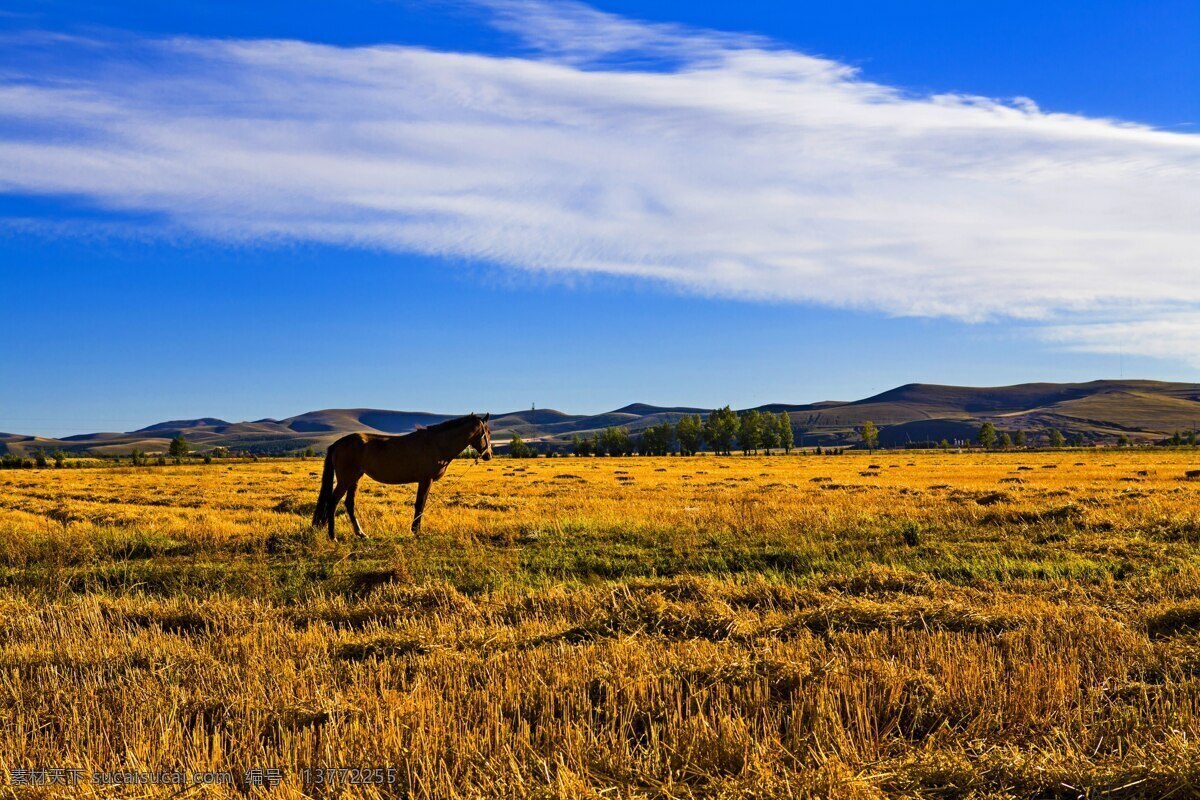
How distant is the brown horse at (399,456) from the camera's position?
1970 cm

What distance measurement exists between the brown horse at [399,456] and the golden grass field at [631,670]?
4.10 meters

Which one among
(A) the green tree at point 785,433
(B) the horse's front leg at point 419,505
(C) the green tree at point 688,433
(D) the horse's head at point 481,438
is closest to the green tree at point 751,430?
(A) the green tree at point 785,433

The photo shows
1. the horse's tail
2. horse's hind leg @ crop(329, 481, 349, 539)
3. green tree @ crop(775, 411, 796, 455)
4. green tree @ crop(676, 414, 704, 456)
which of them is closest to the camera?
horse's hind leg @ crop(329, 481, 349, 539)

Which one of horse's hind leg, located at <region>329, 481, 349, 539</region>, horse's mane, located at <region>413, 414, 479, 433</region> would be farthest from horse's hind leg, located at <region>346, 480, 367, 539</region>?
horse's mane, located at <region>413, 414, 479, 433</region>

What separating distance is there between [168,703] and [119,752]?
743 mm

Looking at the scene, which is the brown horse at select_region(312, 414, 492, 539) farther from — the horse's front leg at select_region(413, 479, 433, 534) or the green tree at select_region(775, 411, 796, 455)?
the green tree at select_region(775, 411, 796, 455)

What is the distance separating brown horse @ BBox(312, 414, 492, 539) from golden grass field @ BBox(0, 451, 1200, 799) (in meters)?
4.10

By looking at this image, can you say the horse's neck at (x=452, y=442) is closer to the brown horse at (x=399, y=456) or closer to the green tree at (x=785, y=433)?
the brown horse at (x=399, y=456)

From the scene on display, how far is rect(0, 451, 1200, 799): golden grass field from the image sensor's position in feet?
17.3

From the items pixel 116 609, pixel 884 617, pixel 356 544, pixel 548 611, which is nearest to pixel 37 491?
pixel 356 544

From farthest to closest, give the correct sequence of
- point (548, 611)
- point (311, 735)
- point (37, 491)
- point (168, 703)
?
1. point (37, 491)
2. point (548, 611)
3. point (168, 703)
4. point (311, 735)

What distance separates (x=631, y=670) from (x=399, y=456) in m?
14.1

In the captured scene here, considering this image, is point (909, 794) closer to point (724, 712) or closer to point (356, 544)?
point (724, 712)

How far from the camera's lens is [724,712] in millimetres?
6199
